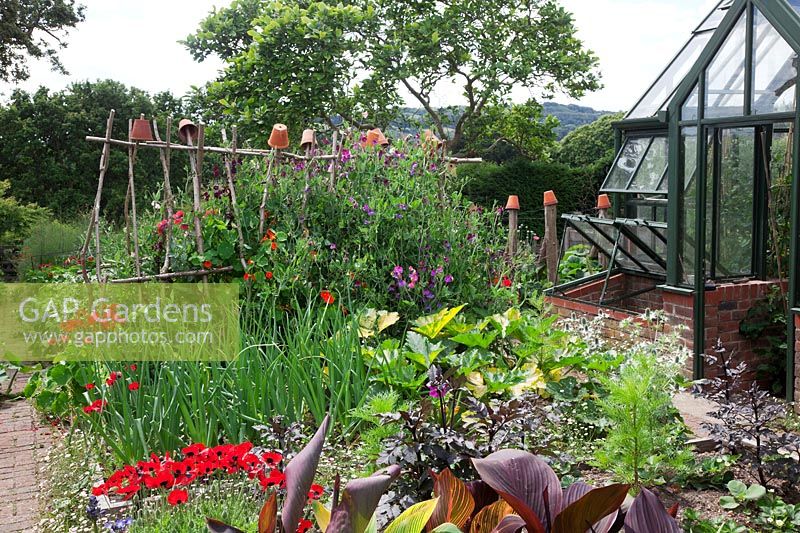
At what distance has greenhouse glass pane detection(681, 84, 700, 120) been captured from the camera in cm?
600

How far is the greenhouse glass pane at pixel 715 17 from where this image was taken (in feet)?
26.2

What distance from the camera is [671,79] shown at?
26.6ft

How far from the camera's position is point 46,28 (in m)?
19.6

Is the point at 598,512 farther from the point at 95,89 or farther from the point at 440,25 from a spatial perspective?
the point at 95,89

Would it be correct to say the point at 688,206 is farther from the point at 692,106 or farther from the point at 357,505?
the point at 357,505

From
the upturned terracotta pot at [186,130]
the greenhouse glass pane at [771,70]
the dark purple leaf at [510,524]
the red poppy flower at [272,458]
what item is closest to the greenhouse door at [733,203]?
the greenhouse glass pane at [771,70]

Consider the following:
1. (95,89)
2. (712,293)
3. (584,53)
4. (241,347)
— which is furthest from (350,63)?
(241,347)

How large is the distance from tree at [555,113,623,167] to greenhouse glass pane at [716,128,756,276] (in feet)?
60.6

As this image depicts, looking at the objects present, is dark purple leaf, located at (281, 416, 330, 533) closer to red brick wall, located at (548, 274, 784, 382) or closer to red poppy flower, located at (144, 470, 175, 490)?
red poppy flower, located at (144, 470, 175, 490)

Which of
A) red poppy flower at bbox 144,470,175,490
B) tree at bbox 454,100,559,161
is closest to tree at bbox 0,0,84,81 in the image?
tree at bbox 454,100,559,161

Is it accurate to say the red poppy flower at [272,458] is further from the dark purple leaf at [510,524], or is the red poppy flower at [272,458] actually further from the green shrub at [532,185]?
the green shrub at [532,185]

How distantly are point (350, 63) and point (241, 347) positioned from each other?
11605 mm

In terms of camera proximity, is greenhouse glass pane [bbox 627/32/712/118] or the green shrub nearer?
greenhouse glass pane [bbox 627/32/712/118]

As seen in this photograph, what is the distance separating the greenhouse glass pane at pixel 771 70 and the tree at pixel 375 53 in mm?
9278
